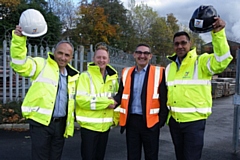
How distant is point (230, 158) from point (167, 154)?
123 centimetres

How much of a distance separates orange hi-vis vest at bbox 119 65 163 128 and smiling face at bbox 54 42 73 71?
86cm

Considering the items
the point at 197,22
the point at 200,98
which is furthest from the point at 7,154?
Result: the point at 197,22

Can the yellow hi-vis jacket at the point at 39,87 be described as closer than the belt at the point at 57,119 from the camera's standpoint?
Yes

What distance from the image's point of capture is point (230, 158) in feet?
17.9

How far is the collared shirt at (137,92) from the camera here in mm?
3703

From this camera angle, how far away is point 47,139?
3.37 meters

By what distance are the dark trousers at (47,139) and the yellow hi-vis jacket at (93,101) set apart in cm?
30

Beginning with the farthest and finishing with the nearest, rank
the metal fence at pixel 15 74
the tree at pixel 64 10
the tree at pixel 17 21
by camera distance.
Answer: the tree at pixel 64 10
the tree at pixel 17 21
the metal fence at pixel 15 74

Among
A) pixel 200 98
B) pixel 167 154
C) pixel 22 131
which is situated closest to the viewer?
pixel 200 98

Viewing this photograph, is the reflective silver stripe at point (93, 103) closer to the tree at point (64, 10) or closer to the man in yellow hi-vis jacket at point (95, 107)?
the man in yellow hi-vis jacket at point (95, 107)

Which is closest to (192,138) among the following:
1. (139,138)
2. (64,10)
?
(139,138)

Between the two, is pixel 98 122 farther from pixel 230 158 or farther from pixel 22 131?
pixel 22 131

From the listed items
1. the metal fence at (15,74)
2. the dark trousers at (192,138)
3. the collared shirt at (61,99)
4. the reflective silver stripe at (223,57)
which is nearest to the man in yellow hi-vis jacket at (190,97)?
the dark trousers at (192,138)

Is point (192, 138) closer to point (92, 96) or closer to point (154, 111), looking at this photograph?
point (154, 111)
